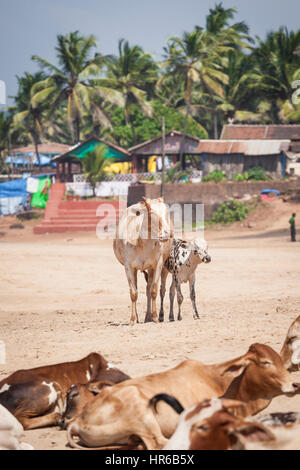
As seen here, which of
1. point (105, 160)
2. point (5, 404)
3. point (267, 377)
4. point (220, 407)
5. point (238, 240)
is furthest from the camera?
point (105, 160)

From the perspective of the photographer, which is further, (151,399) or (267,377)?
(267,377)

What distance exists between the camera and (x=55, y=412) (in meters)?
6.09

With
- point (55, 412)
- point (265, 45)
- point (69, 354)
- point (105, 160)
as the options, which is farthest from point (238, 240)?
point (265, 45)

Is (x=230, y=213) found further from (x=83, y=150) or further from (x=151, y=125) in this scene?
(x=151, y=125)

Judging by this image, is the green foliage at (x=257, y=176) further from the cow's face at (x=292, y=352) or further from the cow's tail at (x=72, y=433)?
the cow's tail at (x=72, y=433)

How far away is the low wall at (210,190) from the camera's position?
1517 inches

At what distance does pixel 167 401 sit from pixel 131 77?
52499mm

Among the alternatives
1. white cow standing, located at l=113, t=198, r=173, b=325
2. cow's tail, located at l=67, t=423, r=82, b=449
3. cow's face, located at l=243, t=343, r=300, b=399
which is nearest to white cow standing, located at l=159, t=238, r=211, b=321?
white cow standing, located at l=113, t=198, r=173, b=325

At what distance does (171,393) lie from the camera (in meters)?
5.30

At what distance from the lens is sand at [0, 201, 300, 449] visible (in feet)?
26.3

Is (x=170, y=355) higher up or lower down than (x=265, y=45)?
lower down

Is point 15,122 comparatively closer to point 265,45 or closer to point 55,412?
point 265,45

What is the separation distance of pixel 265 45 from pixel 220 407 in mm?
53892

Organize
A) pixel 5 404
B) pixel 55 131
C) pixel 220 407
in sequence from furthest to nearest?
pixel 55 131, pixel 5 404, pixel 220 407
